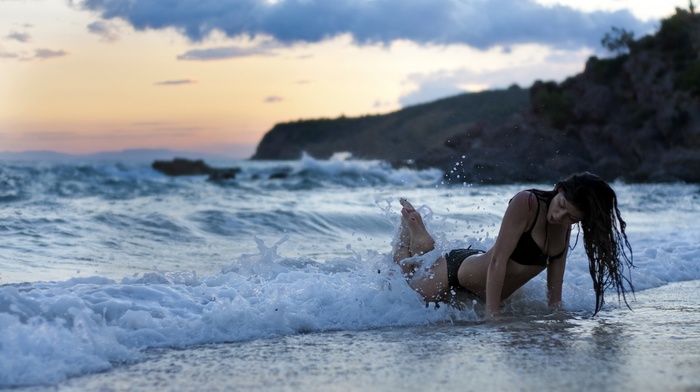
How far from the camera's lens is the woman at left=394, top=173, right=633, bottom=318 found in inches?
187

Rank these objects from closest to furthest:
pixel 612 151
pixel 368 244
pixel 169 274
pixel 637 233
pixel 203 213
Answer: pixel 169 274, pixel 368 244, pixel 637 233, pixel 203 213, pixel 612 151

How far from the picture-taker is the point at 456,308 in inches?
214

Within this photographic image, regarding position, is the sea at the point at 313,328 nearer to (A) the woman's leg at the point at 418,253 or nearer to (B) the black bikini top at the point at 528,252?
(A) the woman's leg at the point at 418,253

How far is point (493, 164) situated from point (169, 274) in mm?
30674

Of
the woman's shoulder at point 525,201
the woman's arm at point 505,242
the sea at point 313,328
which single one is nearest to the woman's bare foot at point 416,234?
the sea at point 313,328

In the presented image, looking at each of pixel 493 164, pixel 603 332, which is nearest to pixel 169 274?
pixel 603 332

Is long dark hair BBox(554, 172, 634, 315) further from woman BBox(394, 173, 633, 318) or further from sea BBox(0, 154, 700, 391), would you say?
sea BBox(0, 154, 700, 391)

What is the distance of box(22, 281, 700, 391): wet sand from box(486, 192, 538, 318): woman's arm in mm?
192

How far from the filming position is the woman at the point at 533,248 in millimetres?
4762

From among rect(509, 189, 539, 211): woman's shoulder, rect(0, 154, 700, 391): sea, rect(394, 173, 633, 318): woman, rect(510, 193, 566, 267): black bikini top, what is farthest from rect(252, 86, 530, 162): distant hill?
rect(509, 189, 539, 211): woman's shoulder

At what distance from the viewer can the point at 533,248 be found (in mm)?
5113

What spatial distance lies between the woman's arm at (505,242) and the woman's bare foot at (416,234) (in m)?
0.70

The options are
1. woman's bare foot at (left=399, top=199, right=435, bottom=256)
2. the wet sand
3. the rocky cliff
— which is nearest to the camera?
the wet sand

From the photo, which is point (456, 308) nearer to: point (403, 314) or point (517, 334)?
point (403, 314)
